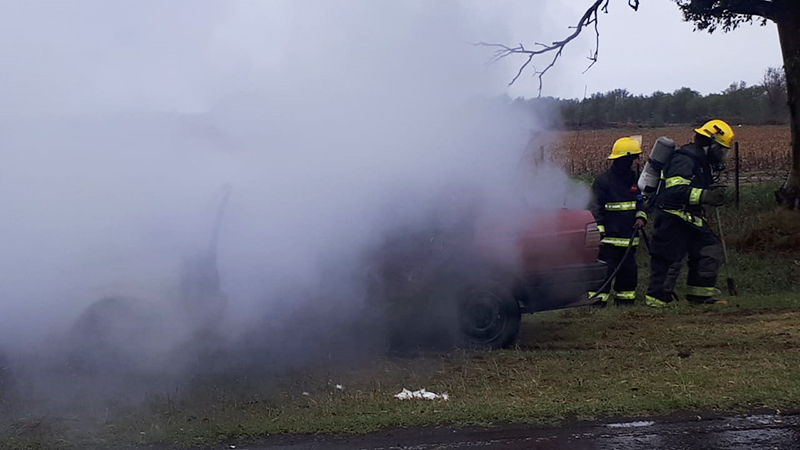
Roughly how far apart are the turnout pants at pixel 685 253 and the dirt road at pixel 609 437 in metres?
4.63

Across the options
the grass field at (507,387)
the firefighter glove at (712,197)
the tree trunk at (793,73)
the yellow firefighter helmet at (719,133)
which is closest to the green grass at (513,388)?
the grass field at (507,387)

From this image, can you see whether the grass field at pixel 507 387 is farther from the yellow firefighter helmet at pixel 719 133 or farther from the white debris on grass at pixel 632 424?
the yellow firefighter helmet at pixel 719 133

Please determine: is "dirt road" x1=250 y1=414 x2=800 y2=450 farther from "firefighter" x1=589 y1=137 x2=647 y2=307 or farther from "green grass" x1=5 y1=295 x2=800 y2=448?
"firefighter" x1=589 y1=137 x2=647 y2=307

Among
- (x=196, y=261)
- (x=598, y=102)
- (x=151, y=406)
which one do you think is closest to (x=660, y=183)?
(x=598, y=102)

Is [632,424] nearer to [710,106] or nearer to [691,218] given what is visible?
[691,218]

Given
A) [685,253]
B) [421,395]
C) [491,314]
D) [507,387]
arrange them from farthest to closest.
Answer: [685,253] → [491,314] → [507,387] → [421,395]

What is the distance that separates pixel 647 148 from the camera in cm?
2133

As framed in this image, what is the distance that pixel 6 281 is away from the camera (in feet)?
22.2

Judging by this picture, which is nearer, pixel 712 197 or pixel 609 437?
pixel 609 437

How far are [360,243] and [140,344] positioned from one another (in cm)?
199

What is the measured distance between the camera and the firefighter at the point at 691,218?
9961 mm

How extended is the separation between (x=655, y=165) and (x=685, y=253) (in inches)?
43.0

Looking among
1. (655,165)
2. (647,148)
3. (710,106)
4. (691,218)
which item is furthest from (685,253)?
(710,106)

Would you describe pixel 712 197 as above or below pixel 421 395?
above
